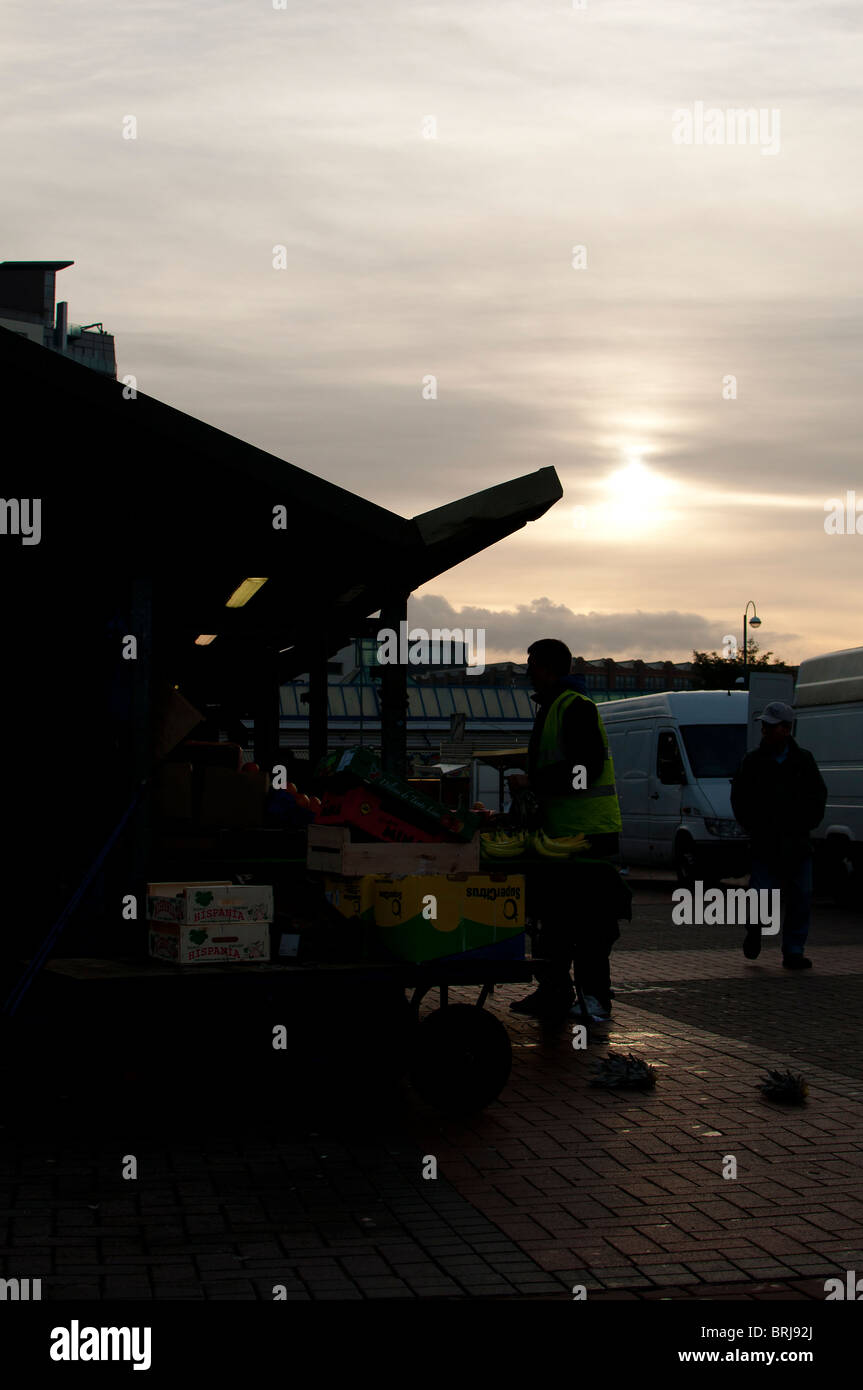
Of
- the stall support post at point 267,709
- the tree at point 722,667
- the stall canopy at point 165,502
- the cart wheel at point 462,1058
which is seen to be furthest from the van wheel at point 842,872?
the tree at point 722,667

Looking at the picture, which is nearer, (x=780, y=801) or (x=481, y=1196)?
(x=481, y=1196)

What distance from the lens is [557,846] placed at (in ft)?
29.7

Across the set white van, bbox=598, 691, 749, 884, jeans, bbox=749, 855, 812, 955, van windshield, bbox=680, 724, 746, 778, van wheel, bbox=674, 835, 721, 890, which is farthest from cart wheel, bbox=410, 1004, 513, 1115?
van windshield, bbox=680, 724, 746, 778

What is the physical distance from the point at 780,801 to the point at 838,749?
6583 mm

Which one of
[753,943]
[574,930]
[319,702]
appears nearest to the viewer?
[574,930]

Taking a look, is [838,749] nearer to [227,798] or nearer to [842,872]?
[842,872]

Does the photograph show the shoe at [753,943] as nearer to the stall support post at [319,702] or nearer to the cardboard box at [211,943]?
the stall support post at [319,702]

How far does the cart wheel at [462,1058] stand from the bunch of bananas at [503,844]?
151 centimetres

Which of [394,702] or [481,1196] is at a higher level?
[394,702]

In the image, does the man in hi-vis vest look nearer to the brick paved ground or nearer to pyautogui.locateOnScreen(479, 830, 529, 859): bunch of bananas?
pyautogui.locateOnScreen(479, 830, 529, 859): bunch of bananas

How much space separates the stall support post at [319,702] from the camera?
14.3 metres

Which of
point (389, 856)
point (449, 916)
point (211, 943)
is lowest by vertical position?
point (211, 943)

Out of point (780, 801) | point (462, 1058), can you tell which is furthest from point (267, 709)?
point (462, 1058)

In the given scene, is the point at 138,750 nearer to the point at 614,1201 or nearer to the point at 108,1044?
Result: the point at 108,1044
